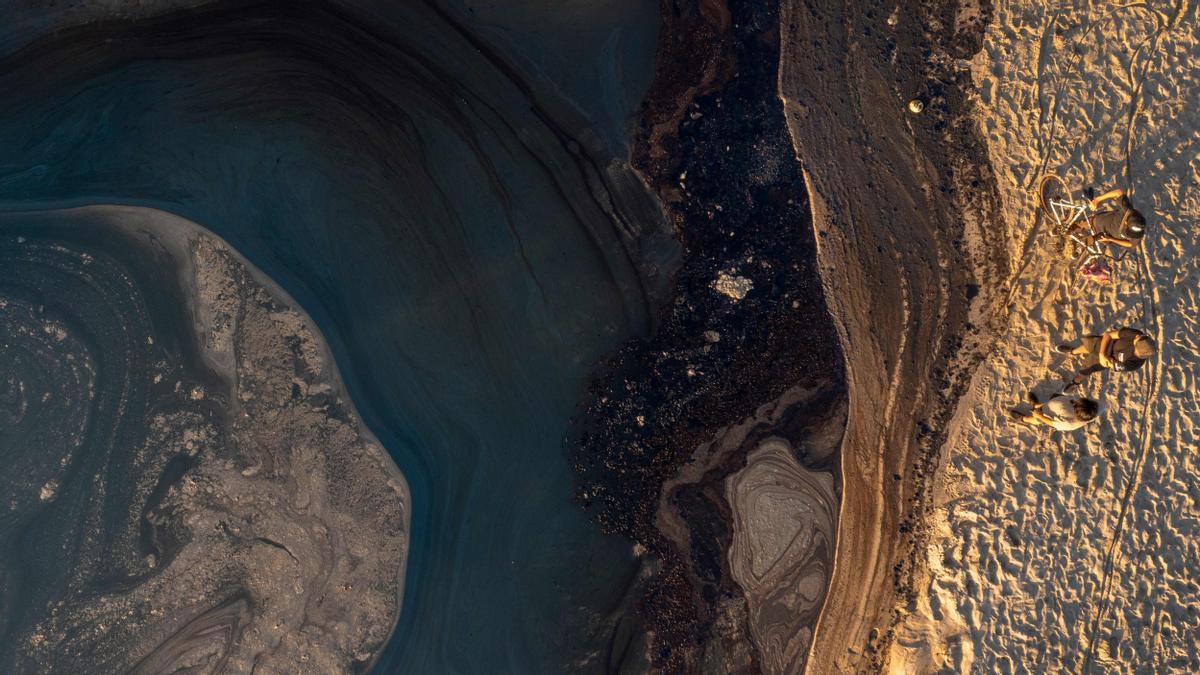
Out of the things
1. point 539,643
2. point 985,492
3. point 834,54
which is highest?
point 834,54

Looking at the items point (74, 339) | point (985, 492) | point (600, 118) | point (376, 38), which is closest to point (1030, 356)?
point (985, 492)

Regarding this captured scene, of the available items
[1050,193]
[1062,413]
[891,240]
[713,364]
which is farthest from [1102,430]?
[713,364]

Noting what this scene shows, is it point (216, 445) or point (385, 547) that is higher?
point (216, 445)

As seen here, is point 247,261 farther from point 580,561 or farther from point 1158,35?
point 1158,35

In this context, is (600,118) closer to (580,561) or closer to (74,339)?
(580,561)

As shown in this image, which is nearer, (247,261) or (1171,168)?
(1171,168)

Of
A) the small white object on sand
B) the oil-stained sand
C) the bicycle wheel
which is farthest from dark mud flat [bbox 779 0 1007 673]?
the oil-stained sand

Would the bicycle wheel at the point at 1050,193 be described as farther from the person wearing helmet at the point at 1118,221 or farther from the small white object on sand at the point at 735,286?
the small white object on sand at the point at 735,286
